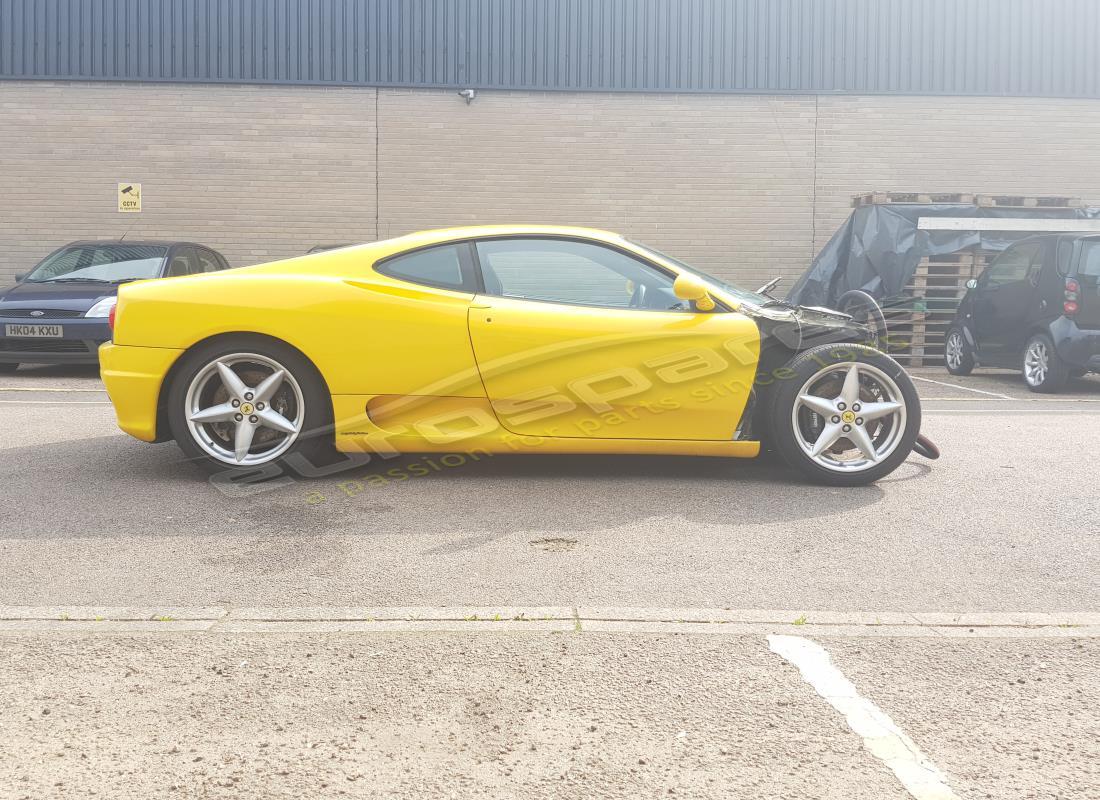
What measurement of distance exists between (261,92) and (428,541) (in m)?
13.5

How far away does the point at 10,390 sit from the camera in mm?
9523

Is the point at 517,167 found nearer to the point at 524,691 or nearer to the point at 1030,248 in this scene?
the point at 1030,248

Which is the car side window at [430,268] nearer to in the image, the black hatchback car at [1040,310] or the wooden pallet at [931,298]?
the black hatchback car at [1040,310]

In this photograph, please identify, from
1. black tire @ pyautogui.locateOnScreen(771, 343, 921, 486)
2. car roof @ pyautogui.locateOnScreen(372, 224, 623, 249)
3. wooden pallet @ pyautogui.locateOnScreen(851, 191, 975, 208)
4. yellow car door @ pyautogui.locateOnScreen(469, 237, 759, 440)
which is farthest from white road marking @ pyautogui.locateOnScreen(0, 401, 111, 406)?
wooden pallet @ pyautogui.locateOnScreen(851, 191, 975, 208)

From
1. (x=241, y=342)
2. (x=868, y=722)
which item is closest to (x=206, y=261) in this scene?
(x=241, y=342)

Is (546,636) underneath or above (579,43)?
underneath

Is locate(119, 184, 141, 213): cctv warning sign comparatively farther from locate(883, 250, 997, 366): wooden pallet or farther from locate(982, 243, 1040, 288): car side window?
locate(982, 243, 1040, 288): car side window

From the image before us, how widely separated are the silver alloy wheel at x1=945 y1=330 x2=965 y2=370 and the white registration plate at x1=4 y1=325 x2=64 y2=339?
31.8 feet

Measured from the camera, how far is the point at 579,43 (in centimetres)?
1666

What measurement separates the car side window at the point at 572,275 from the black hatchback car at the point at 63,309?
5809 millimetres

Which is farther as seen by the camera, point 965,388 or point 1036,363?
point 965,388

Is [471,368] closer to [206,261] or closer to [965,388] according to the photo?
[965,388]

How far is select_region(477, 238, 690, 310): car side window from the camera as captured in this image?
558 centimetres

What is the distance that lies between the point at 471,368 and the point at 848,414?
6.20ft
